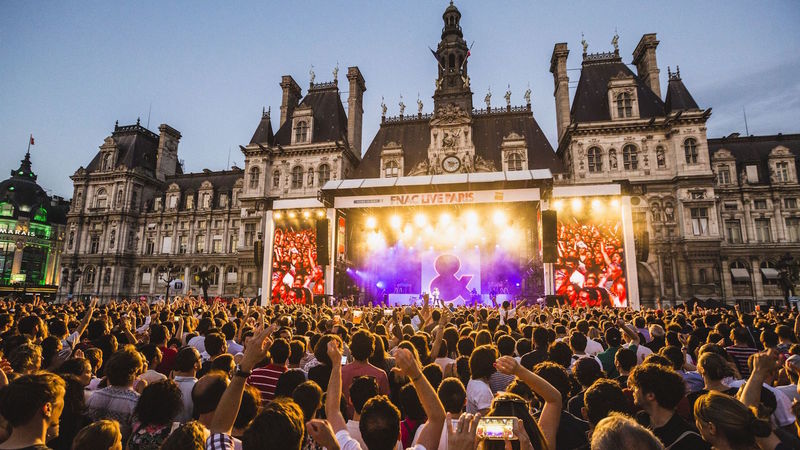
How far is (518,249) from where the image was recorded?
29.6m

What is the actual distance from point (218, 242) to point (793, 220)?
179ft

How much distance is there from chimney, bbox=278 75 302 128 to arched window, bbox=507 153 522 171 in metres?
22.3

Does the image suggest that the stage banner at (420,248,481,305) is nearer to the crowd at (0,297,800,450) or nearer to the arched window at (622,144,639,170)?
the arched window at (622,144,639,170)

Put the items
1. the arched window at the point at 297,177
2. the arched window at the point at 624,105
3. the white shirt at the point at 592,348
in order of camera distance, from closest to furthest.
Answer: the white shirt at the point at 592,348 < the arched window at the point at 624,105 < the arched window at the point at 297,177

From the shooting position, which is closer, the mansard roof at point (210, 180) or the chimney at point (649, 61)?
the chimney at point (649, 61)

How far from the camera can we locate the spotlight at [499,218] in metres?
27.5

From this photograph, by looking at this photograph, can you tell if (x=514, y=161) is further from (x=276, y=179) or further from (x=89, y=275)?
(x=89, y=275)

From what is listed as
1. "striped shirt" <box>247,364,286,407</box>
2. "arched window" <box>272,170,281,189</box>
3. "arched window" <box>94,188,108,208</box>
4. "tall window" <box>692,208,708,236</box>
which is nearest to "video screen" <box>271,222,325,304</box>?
"arched window" <box>272,170,281,189</box>

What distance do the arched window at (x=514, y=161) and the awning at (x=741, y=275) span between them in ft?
63.5

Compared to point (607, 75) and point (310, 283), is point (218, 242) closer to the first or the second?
point (310, 283)

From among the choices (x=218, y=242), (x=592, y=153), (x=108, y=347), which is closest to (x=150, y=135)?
(x=218, y=242)

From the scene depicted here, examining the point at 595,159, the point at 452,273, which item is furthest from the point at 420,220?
the point at 595,159

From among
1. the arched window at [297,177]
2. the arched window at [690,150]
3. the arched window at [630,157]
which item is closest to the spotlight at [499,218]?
the arched window at [630,157]

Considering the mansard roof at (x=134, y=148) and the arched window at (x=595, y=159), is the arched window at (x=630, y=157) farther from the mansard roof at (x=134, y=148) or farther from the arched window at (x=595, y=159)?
the mansard roof at (x=134, y=148)
